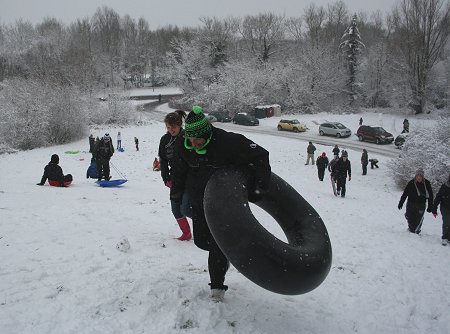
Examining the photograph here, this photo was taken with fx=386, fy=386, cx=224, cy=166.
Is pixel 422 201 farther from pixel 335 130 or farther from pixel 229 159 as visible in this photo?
pixel 335 130

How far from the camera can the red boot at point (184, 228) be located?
6008 millimetres

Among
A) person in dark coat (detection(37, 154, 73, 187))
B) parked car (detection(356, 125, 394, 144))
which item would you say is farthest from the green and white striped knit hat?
parked car (detection(356, 125, 394, 144))

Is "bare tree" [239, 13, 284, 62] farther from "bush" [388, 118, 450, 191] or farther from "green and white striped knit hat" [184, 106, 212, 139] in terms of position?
"green and white striped knit hat" [184, 106, 212, 139]

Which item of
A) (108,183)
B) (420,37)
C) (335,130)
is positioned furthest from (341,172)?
(420,37)

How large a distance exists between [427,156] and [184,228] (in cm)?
1648

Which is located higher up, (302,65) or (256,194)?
(302,65)

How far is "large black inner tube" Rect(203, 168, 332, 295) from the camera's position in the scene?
3.13 meters

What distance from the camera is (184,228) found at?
6090 millimetres

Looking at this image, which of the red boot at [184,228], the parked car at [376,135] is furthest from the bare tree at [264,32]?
the red boot at [184,228]

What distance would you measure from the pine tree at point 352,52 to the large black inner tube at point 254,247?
5217 cm

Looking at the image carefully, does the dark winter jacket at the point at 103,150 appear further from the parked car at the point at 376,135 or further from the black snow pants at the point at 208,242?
the parked car at the point at 376,135

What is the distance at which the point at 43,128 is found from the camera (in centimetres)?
2983

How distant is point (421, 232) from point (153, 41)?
93176 millimetres

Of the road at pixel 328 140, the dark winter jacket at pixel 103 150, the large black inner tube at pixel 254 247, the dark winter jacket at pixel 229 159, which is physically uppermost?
the dark winter jacket at pixel 229 159
